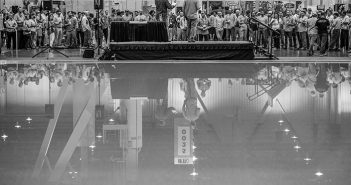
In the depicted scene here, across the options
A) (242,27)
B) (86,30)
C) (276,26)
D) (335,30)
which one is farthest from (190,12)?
(86,30)

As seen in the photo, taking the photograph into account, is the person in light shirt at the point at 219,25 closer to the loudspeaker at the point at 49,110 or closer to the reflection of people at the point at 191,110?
the reflection of people at the point at 191,110

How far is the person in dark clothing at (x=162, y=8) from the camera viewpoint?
65.7 ft

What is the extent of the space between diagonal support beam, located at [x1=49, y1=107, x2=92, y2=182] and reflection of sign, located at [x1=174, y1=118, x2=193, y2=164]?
→ 107cm

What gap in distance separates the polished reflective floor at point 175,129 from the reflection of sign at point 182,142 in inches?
0.4

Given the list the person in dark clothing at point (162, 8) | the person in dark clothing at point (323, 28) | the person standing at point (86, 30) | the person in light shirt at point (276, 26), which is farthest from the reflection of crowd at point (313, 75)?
the person standing at point (86, 30)

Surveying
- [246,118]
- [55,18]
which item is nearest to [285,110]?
[246,118]

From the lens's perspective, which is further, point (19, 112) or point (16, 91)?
point (16, 91)

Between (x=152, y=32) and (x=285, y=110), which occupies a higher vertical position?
(x=152, y=32)

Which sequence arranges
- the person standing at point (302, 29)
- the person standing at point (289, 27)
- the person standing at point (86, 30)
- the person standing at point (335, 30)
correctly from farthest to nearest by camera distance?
the person standing at point (86, 30)
the person standing at point (289, 27)
the person standing at point (302, 29)
the person standing at point (335, 30)

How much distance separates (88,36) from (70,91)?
1589cm

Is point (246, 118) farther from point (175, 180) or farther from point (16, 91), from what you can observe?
point (16, 91)

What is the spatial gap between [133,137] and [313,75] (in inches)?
342

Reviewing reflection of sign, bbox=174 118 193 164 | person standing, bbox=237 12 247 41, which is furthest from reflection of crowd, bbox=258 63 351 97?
person standing, bbox=237 12 247 41

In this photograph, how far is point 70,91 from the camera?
477 inches
